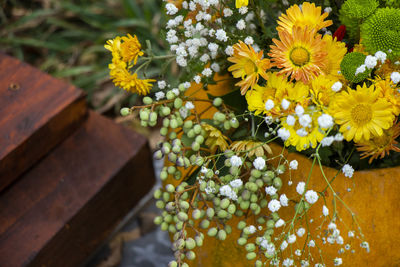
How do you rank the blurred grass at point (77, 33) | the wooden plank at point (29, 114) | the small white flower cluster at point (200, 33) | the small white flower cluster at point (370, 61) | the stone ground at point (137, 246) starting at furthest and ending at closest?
the blurred grass at point (77, 33), the stone ground at point (137, 246), the wooden plank at point (29, 114), the small white flower cluster at point (200, 33), the small white flower cluster at point (370, 61)

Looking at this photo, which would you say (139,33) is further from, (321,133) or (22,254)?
(22,254)

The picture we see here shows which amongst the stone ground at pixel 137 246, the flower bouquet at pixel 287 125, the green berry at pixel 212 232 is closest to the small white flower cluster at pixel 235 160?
the flower bouquet at pixel 287 125

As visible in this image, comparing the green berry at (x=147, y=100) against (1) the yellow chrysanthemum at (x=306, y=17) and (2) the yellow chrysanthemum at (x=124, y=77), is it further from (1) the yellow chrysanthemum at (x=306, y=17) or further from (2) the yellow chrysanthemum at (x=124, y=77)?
(1) the yellow chrysanthemum at (x=306, y=17)

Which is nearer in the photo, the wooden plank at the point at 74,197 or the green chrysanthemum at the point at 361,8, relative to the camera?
the green chrysanthemum at the point at 361,8

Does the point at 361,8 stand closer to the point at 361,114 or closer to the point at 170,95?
the point at 361,114

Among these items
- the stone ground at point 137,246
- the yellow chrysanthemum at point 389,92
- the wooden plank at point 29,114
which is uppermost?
the yellow chrysanthemum at point 389,92

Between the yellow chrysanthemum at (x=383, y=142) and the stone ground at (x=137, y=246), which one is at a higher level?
the yellow chrysanthemum at (x=383, y=142)

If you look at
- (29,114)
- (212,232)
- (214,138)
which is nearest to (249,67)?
(214,138)
